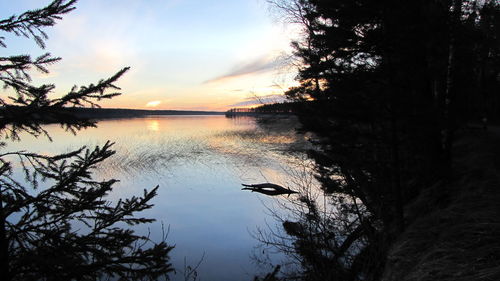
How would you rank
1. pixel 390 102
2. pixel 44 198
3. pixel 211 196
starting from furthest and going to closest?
pixel 211 196
pixel 390 102
pixel 44 198

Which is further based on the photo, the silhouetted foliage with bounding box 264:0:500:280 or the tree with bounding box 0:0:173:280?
the silhouetted foliage with bounding box 264:0:500:280

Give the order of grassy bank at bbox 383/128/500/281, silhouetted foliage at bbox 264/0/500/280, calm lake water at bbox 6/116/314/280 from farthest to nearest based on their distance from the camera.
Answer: calm lake water at bbox 6/116/314/280
silhouetted foliage at bbox 264/0/500/280
grassy bank at bbox 383/128/500/281

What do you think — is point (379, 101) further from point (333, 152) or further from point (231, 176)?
point (231, 176)

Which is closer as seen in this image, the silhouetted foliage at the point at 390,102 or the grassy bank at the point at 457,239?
the grassy bank at the point at 457,239

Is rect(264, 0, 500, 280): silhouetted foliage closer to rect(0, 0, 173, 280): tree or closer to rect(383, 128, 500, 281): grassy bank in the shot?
rect(383, 128, 500, 281): grassy bank

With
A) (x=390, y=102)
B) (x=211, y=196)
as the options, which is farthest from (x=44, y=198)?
(x=211, y=196)

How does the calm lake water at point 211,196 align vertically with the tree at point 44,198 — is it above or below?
below

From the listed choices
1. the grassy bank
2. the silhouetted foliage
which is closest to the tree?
the grassy bank

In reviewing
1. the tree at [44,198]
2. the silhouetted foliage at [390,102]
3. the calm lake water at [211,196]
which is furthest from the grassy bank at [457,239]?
the calm lake water at [211,196]

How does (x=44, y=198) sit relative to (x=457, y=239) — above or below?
above

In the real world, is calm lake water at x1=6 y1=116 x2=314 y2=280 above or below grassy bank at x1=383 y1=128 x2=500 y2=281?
below

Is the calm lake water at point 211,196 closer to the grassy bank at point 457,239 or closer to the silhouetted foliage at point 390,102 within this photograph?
the silhouetted foliage at point 390,102

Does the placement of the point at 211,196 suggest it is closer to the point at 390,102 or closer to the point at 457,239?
the point at 390,102

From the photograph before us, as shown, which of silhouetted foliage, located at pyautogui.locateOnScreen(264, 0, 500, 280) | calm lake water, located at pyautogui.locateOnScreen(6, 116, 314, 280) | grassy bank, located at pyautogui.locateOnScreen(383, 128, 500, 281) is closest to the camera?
grassy bank, located at pyautogui.locateOnScreen(383, 128, 500, 281)
